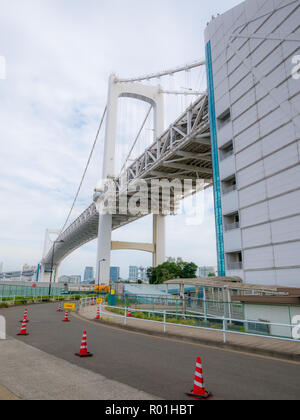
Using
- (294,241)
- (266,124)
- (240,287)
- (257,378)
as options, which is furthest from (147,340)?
(266,124)

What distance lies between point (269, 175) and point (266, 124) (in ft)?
13.5

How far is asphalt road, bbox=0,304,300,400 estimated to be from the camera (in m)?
4.90

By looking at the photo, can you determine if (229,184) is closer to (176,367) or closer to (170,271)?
(176,367)

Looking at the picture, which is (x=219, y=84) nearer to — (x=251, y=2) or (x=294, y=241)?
(x=251, y=2)

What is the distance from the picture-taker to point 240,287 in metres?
18.3

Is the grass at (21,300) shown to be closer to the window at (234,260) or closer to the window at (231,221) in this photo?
the window at (234,260)

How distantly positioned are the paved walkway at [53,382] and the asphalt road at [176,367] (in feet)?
1.05

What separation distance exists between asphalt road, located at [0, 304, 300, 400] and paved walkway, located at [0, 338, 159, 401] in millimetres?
320

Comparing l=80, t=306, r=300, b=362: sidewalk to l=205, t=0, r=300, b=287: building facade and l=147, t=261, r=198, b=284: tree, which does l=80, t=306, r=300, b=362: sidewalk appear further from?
l=147, t=261, r=198, b=284: tree

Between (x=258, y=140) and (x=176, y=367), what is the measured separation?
68.6ft

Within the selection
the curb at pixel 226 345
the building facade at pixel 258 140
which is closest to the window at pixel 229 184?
the building facade at pixel 258 140

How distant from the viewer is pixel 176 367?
Result: 640 cm

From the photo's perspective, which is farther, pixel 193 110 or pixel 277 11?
pixel 193 110

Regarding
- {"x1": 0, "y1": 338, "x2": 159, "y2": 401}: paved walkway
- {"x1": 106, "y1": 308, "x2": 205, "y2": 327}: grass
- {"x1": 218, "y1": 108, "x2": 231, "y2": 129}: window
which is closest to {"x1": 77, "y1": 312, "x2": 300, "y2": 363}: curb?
{"x1": 106, "y1": 308, "x2": 205, "y2": 327}: grass
